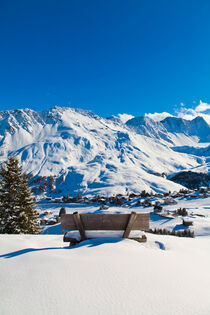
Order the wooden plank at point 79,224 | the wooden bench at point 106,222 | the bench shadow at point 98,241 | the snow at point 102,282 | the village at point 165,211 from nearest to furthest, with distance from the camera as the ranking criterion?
the snow at point 102,282 < the bench shadow at point 98,241 < the wooden plank at point 79,224 < the wooden bench at point 106,222 < the village at point 165,211

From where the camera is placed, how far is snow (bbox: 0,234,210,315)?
7.47 feet

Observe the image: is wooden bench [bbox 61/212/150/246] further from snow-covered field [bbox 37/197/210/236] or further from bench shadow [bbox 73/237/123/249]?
snow-covered field [bbox 37/197/210/236]

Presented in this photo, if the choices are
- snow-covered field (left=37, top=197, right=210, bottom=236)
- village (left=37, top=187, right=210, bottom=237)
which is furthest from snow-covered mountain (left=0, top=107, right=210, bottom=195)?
snow-covered field (left=37, top=197, right=210, bottom=236)

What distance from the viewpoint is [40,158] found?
145 metres

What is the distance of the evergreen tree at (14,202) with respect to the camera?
1142 cm

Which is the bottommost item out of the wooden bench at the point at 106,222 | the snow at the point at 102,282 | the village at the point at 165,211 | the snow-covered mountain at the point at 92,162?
the village at the point at 165,211

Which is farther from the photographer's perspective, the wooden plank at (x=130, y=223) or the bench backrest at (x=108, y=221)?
the bench backrest at (x=108, y=221)

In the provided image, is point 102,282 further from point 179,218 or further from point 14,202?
point 179,218

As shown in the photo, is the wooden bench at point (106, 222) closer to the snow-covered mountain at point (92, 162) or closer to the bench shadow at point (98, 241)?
the bench shadow at point (98, 241)

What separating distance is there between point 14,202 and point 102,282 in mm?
10794

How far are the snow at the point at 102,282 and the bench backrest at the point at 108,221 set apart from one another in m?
0.63

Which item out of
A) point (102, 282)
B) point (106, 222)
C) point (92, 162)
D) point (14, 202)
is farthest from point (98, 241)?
point (92, 162)

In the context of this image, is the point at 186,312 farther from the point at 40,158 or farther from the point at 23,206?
the point at 40,158

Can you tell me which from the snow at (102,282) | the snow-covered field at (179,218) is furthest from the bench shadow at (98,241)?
the snow-covered field at (179,218)
